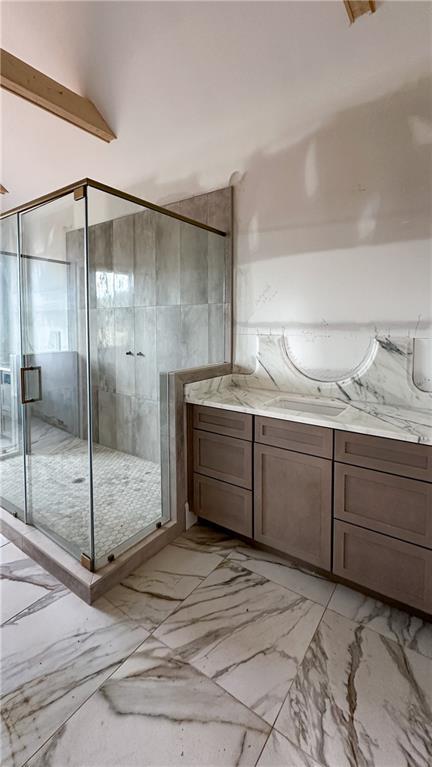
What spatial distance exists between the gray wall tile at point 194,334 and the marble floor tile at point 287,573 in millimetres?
1348

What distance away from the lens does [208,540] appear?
2262 mm

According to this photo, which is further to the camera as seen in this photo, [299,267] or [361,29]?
[299,267]

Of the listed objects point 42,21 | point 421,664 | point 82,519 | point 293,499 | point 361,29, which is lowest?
point 421,664

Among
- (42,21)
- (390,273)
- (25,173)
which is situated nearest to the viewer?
(390,273)

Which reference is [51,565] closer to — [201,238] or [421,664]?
[421,664]

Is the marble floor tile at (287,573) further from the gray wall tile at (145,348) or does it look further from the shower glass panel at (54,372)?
the gray wall tile at (145,348)

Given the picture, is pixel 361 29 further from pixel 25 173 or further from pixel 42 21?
pixel 25 173

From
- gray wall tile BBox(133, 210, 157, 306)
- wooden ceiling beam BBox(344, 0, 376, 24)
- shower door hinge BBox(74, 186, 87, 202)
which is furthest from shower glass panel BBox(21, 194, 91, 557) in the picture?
wooden ceiling beam BBox(344, 0, 376, 24)

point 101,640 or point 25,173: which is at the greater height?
point 25,173

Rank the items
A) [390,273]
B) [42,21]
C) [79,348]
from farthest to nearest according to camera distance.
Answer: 1. [79,348]
2. [42,21]
3. [390,273]

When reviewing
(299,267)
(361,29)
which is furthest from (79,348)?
(361,29)

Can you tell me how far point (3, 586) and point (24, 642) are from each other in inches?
17.0

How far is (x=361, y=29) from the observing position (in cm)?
188

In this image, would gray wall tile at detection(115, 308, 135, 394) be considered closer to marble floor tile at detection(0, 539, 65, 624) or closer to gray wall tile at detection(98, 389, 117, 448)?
gray wall tile at detection(98, 389, 117, 448)
